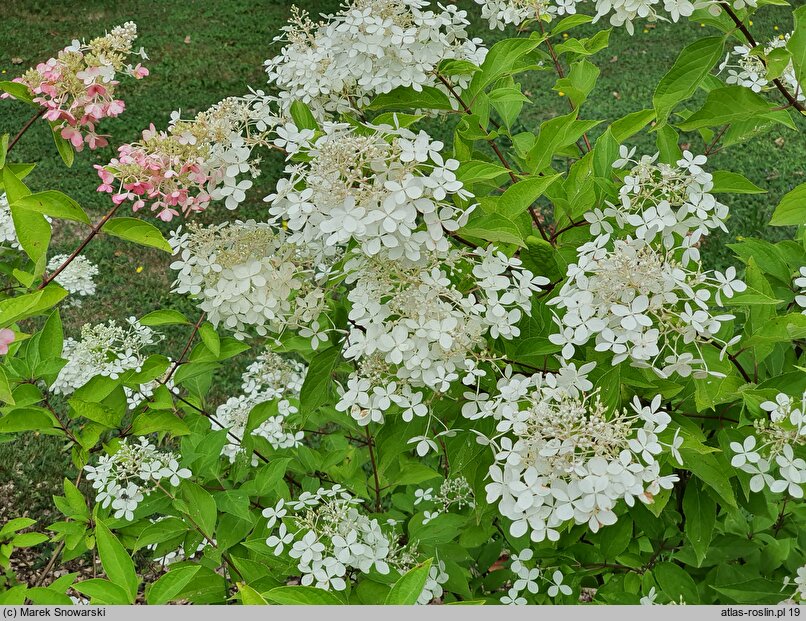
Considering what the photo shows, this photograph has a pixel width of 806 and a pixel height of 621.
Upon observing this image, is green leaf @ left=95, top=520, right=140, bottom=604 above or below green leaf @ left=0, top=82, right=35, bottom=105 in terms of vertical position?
below

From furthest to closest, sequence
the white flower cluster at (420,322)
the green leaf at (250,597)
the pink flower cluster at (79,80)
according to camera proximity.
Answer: the pink flower cluster at (79,80) < the white flower cluster at (420,322) < the green leaf at (250,597)

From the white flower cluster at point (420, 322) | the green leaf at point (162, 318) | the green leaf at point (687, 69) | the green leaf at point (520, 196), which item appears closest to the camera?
the white flower cluster at point (420, 322)

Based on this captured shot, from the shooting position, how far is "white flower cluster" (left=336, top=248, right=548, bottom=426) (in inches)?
54.5

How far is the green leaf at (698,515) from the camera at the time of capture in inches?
64.3

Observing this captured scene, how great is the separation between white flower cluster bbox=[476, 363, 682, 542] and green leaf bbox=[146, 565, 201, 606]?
0.53 meters

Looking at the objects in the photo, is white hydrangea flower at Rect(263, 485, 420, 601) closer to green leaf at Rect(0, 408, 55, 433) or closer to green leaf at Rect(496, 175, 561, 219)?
green leaf at Rect(0, 408, 55, 433)

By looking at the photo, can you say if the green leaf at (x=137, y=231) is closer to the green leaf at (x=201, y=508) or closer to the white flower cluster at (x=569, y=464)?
the green leaf at (x=201, y=508)

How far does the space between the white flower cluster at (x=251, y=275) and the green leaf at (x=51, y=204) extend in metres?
0.22

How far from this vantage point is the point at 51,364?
1.87 meters

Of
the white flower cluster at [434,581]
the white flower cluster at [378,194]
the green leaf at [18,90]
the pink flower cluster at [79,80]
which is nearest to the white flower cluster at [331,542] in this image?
the white flower cluster at [434,581]

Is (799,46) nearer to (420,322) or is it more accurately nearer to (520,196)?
(520,196)

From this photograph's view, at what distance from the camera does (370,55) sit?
1677mm

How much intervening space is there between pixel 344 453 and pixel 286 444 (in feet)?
0.83

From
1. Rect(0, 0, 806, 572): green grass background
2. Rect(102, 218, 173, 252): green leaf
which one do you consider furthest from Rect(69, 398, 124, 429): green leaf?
Rect(0, 0, 806, 572): green grass background
